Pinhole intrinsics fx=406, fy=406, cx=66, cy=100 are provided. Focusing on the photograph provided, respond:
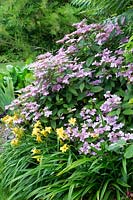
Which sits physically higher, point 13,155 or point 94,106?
point 94,106

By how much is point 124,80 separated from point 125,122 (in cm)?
38

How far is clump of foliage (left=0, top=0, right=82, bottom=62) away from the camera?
→ 7.72 m

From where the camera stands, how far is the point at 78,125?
10.5ft

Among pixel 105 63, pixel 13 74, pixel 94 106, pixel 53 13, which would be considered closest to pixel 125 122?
pixel 94 106

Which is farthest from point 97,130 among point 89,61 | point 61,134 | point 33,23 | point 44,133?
point 33,23

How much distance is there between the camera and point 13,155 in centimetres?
336

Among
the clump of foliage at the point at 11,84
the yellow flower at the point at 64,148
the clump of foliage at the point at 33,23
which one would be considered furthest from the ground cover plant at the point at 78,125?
the clump of foliage at the point at 33,23

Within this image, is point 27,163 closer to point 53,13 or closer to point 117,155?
point 117,155

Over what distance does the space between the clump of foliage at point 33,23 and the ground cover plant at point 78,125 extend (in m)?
4.13

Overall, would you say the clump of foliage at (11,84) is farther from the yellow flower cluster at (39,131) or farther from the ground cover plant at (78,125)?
the yellow flower cluster at (39,131)

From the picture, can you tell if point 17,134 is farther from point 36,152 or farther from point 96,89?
point 96,89

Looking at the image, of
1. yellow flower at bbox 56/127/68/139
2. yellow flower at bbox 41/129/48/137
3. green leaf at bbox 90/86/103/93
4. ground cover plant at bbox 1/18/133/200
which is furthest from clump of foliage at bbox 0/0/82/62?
yellow flower at bbox 56/127/68/139

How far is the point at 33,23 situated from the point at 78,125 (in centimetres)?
525

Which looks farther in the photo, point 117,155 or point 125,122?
point 125,122
